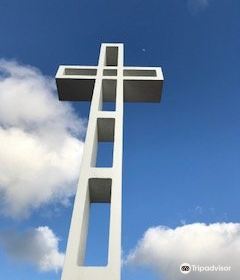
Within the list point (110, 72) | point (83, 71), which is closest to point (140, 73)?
point (110, 72)

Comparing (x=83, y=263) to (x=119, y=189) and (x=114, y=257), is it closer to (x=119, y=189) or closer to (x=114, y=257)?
(x=114, y=257)

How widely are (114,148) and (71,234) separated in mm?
2011

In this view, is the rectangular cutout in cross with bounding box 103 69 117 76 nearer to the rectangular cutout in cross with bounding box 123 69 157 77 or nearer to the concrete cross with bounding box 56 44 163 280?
the concrete cross with bounding box 56 44 163 280

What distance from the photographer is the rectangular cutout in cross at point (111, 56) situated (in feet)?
35.0

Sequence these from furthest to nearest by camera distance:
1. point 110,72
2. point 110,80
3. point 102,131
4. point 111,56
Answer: point 111,56 → point 110,72 → point 110,80 → point 102,131

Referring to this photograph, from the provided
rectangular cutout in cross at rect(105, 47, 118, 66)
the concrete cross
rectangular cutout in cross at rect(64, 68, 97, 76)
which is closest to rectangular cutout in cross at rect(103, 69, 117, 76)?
the concrete cross

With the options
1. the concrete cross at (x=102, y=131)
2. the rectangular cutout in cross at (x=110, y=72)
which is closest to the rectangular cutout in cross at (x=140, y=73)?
the concrete cross at (x=102, y=131)

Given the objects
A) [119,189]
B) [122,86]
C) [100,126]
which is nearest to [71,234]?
[119,189]

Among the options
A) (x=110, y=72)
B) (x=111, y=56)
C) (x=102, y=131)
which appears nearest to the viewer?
(x=102, y=131)

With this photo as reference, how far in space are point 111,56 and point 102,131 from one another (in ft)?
9.73

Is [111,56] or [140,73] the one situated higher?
[111,56]

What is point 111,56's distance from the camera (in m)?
10.8

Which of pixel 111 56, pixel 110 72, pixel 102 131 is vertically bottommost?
pixel 102 131

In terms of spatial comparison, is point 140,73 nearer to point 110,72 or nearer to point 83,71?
point 110,72
